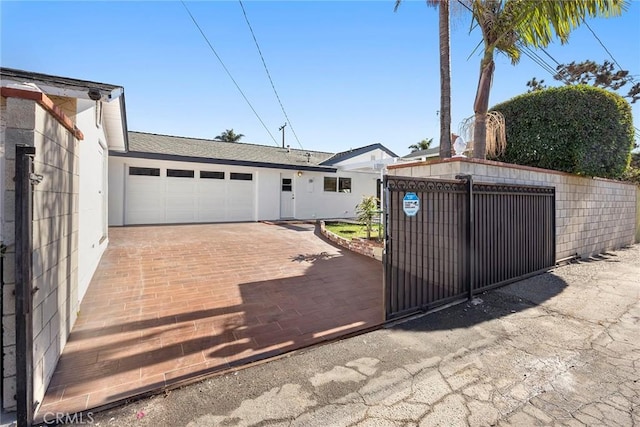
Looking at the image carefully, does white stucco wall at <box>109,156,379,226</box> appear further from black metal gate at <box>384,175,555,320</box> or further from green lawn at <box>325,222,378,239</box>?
black metal gate at <box>384,175,555,320</box>

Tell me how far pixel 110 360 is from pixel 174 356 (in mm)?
609

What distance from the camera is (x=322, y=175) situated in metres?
16.6

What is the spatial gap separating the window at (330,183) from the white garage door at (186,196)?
14.0ft

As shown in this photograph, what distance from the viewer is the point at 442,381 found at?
Result: 2717 mm

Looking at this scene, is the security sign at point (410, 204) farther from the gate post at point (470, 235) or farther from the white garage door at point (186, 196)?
the white garage door at point (186, 196)

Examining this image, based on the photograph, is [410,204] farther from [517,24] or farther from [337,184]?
[337,184]

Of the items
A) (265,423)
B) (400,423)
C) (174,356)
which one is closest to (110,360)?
(174,356)

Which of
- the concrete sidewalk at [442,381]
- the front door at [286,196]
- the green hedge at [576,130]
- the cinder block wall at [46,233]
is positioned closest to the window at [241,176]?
the front door at [286,196]

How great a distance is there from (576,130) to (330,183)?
11305 mm

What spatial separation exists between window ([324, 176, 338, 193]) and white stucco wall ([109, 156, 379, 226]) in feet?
0.77

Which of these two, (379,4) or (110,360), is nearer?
(110,360)

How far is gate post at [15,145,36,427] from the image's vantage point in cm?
197

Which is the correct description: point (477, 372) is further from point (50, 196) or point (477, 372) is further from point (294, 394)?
point (50, 196)

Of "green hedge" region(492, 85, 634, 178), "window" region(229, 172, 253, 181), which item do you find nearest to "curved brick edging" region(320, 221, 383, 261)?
"green hedge" region(492, 85, 634, 178)
